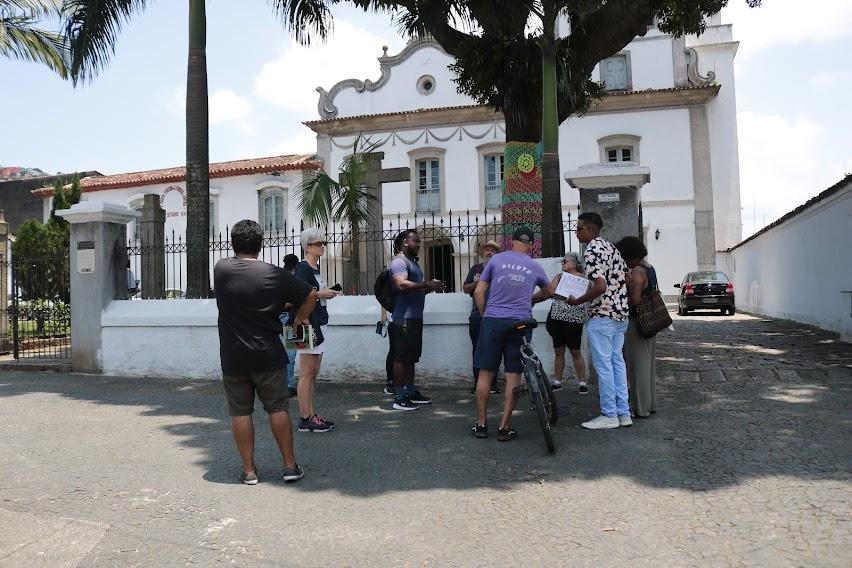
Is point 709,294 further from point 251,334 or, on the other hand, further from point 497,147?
point 251,334

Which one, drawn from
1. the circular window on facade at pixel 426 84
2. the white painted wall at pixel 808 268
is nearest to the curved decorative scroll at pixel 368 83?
the circular window on facade at pixel 426 84

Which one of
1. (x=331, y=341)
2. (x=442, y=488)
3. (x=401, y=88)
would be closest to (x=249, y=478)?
(x=442, y=488)

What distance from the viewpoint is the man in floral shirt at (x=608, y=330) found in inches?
226

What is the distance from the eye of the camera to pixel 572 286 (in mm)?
5688

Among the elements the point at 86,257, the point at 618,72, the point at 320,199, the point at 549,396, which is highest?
the point at 618,72

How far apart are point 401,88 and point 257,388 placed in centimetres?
2207

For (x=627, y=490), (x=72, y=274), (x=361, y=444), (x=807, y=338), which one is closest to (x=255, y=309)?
(x=361, y=444)

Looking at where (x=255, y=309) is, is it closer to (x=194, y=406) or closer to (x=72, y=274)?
(x=194, y=406)

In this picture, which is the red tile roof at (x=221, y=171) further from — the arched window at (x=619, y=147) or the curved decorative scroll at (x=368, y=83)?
the arched window at (x=619, y=147)

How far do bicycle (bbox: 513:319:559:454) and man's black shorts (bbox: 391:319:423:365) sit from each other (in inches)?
53.8

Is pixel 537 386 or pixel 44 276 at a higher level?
pixel 44 276

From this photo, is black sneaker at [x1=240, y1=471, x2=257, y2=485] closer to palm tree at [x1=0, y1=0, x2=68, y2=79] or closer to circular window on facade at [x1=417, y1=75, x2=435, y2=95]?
palm tree at [x1=0, y1=0, x2=68, y2=79]

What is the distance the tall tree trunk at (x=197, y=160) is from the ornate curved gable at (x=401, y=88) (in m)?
15.5

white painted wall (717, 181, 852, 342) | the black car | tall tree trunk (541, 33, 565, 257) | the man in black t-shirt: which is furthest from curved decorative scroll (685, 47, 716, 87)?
the man in black t-shirt
